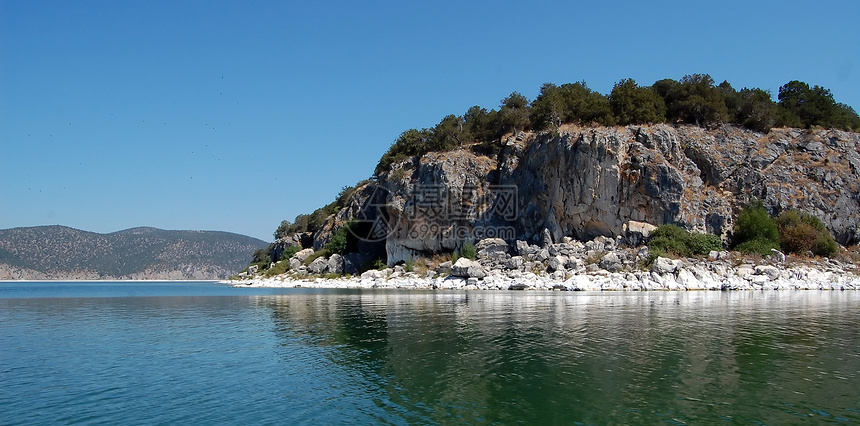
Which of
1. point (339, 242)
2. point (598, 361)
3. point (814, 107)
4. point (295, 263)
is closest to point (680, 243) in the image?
point (814, 107)

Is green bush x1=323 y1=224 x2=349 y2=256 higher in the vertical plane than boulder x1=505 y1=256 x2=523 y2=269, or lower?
higher

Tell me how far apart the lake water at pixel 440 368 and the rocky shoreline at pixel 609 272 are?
17.7 meters

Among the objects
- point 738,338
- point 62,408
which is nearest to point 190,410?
point 62,408

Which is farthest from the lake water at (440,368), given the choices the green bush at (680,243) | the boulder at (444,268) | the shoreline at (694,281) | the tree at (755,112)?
the tree at (755,112)

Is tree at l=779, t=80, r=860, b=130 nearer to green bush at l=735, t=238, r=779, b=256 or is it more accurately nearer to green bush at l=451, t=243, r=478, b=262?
green bush at l=735, t=238, r=779, b=256

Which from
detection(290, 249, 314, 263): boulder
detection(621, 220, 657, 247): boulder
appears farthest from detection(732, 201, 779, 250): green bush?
detection(290, 249, 314, 263): boulder

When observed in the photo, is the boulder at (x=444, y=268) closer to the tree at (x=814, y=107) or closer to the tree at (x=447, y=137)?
the tree at (x=447, y=137)

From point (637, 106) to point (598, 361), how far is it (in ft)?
166

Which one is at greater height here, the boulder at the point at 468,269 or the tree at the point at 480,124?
the tree at the point at 480,124

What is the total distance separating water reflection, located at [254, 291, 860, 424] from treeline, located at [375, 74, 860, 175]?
114 ft

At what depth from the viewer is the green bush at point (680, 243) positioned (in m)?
49.7

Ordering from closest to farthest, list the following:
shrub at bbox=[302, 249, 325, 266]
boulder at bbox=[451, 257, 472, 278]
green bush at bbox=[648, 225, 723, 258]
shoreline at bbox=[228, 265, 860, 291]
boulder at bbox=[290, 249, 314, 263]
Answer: shoreline at bbox=[228, 265, 860, 291] → green bush at bbox=[648, 225, 723, 258] → boulder at bbox=[451, 257, 472, 278] → shrub at bbox=[302, 249, 325, 266] → boulder at bbox=[290, 249, 314, 263]

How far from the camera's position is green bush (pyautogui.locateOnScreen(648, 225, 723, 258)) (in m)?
49.7

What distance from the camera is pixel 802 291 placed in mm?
42812
